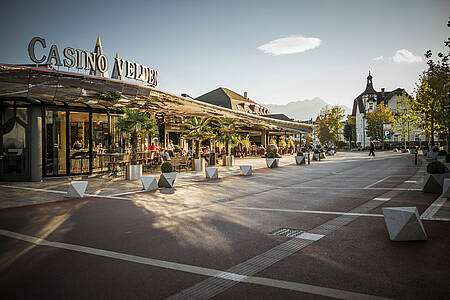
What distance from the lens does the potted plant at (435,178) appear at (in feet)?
27.9

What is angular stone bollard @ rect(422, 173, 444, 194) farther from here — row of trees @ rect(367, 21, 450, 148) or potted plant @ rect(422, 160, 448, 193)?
row of trees @ rect(367, 21, 450, 148)

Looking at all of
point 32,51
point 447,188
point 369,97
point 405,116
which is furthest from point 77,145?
point 369,97

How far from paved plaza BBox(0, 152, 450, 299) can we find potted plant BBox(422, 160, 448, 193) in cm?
44

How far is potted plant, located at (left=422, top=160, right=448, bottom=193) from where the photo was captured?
335 inches

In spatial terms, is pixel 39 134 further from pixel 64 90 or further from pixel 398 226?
pixel 398 226

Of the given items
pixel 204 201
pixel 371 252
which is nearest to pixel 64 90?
pixel 204 201

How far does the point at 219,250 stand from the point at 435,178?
24.5ft

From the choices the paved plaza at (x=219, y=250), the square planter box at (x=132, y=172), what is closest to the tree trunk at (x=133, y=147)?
the square planter box at (x=132, y=172)

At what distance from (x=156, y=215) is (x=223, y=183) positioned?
220 inches

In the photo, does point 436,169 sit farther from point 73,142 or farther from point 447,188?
point 73,142

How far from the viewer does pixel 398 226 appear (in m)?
4.60

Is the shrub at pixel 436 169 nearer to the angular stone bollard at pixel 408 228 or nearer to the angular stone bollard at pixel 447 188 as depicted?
the angular stone bollard at pixel 447 188

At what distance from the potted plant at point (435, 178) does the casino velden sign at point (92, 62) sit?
1190 centimetres

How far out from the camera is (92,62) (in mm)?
11602
